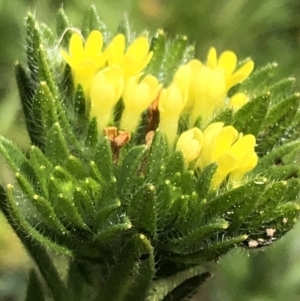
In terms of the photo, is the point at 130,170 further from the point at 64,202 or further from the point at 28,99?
Answer: the point at 28,99

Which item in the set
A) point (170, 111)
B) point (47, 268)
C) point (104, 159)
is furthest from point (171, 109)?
point (47, 268)

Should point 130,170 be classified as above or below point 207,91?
below

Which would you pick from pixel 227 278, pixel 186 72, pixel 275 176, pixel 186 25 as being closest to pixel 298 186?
pixel 275 176

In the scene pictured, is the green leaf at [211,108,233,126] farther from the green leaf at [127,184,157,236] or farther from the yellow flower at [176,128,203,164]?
the green leaf at [127,184,157,236]

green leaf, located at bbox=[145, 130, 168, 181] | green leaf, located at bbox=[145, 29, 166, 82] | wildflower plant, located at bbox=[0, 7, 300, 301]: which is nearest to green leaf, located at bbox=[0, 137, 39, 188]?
wildflower plant, located at bbox=[0, 7, 300, 301]

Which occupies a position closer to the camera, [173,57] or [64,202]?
[64,202]

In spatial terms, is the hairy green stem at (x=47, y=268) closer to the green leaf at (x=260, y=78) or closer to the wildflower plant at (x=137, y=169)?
the wildflower plant at (x=137, y=169)

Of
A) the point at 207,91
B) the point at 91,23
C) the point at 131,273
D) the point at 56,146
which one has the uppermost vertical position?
the point at 91,23
